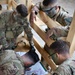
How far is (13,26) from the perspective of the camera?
2.31 meters

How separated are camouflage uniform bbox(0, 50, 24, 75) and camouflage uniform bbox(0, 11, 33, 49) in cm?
56

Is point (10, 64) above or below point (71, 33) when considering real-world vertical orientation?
below

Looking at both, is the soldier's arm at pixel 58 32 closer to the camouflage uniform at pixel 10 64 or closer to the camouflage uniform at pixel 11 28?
the camouflage uniform at pixel 10 64

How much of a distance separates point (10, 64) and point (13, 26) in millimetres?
891

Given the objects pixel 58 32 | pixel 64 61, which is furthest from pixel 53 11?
pixel 64 61

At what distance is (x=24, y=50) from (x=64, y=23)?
70 cm

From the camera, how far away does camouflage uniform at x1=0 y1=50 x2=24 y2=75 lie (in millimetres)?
1490

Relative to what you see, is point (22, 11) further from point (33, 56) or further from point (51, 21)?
point (33, 56)

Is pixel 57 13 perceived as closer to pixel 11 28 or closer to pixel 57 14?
pixel 57 14

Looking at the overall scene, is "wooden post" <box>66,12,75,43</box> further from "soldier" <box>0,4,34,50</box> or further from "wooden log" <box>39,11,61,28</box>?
"soldier" <box>0,4,34,50</box>

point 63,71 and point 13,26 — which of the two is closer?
point 63,71

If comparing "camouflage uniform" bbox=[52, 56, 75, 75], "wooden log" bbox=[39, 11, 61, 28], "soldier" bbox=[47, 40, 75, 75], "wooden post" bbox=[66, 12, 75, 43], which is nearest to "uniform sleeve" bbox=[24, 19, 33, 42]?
"wooden log" bbox=[39, 11, 61, 28]

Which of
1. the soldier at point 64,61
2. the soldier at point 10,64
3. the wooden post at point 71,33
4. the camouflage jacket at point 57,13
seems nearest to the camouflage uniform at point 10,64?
the soldier at point 10,64

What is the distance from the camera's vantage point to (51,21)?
1.92 metres
